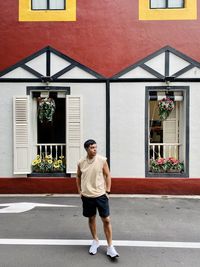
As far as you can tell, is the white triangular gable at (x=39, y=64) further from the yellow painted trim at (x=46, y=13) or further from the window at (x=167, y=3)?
the window at (x=167, y=3)

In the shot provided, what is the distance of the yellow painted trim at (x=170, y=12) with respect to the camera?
9055 millimetres

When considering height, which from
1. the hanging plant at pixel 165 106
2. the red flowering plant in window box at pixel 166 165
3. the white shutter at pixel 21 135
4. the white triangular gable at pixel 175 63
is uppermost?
the white triangular gable at pixel 175 63

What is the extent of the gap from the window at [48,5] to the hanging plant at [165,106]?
3665 mm

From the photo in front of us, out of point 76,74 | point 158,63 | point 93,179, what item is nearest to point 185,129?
point 158,63

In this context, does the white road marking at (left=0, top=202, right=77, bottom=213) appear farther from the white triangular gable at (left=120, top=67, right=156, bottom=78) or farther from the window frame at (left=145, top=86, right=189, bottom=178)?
the white triangular gable at (left=120, top=67, right=156, bottom=78)

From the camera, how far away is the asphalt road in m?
4.91

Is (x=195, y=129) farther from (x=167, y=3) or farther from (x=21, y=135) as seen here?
(x=21, y=135)

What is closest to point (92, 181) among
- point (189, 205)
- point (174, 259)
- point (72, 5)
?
point (174, 259)

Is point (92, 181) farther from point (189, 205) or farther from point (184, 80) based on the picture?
point (184, 80)

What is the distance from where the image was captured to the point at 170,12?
9.08m

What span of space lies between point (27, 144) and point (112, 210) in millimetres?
2993

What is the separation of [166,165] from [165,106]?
157cm

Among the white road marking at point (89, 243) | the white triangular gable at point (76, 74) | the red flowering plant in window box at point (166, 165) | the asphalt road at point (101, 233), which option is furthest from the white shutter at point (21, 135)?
the white road marking at point (89, 243)

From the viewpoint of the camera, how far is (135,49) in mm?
9156
